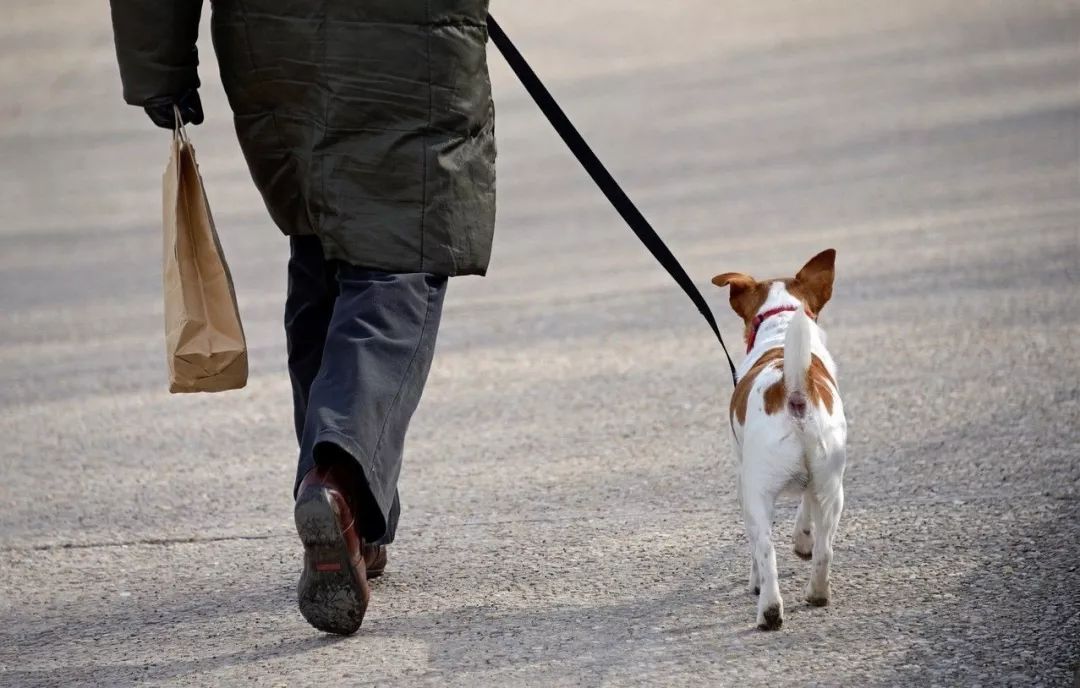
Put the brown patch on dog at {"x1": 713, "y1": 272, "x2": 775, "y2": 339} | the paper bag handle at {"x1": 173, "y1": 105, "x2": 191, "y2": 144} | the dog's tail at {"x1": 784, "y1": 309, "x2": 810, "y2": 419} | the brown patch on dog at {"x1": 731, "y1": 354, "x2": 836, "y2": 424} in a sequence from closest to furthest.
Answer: the dog's tail at {"x1": 784, "y1": 309, "x2": 810, "y2": 419} < the brown patch on dog at {"x1": 731, "y1": 354, "x2": 836, "y2": 424} < the paper bag handle at {"x1": 173, "y1": 105, "x2": 191, "y2": 144} < the brown patch on dog at {"x1": 713, "y1": 272, "x2": 775, "y2": 339}

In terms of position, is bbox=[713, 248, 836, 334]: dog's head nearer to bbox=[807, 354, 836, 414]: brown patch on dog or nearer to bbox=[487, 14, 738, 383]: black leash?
bbox=[487, 14, 738, 383]: black leash

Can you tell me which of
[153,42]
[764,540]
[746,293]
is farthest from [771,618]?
[153,42]

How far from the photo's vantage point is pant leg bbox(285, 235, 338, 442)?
4.45 meters

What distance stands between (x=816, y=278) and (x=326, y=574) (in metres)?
1.53

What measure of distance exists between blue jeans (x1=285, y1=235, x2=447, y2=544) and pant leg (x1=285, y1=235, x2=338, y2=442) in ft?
0.29

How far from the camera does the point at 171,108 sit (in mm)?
4258

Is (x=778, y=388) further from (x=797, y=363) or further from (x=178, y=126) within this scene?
(x=178, y=126)

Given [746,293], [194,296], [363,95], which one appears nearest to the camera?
[363,95]

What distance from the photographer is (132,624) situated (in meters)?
4.48

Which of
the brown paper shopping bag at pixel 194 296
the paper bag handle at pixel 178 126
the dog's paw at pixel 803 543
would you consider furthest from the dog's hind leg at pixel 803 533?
the paper bag handle at pixel 178 126

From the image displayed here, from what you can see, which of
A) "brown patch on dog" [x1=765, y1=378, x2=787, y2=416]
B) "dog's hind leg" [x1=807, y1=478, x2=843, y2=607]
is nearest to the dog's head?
"brown patch on dog" [x1=765, y1=378, x2=787, y2=416]

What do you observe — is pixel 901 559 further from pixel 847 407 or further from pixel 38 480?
pixel 38 480

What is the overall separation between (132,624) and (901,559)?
6.78 feet

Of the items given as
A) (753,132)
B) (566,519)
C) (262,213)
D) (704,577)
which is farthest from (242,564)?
(753,132)
